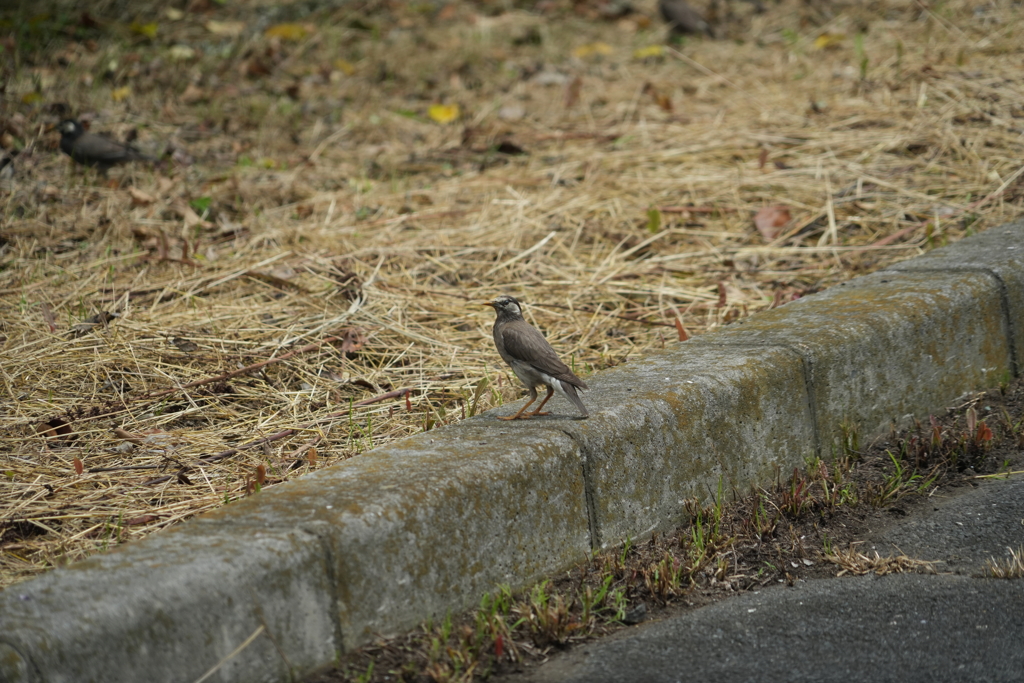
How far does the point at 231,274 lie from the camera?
4582 mm

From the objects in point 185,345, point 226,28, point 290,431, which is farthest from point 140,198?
point 226,28

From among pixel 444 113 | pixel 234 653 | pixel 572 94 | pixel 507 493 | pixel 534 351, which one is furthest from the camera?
pixel 572 94

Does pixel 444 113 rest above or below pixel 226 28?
below

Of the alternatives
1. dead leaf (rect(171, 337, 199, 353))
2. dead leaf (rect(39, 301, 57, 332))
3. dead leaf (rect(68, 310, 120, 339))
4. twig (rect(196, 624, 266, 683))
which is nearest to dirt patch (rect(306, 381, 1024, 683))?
twig (rect(196, 624, 266, 683))

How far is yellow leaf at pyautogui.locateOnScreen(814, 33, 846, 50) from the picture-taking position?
8.11 m

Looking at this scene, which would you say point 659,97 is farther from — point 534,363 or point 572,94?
point 534,363

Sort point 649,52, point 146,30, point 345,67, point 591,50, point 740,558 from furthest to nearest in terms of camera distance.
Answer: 1. point 591,50
2. point 649,52
3. point 146,30
4. point 345,67
5. point 740,558

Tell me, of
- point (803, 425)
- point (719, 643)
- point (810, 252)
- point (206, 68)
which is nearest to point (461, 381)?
point (803, 425)

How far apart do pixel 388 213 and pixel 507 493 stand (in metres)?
3.10

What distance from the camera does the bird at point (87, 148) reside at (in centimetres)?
593

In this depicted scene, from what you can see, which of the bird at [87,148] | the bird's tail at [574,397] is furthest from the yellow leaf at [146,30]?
the bird's tail at [574,397]

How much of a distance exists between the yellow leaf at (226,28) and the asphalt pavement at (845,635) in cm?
744

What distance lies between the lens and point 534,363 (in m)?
3.03

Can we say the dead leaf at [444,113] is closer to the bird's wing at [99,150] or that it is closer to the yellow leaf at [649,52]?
the yellow leaf at [649,52]
